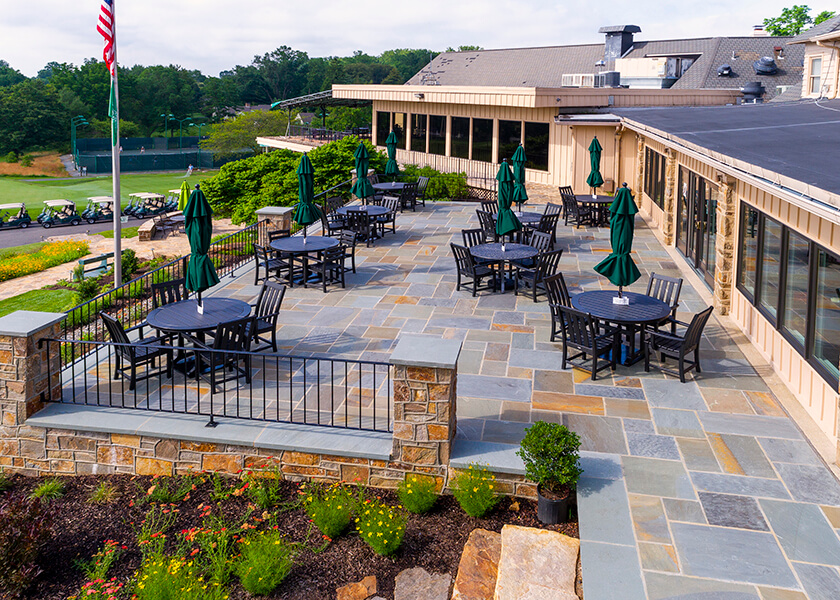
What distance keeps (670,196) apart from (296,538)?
509 inches

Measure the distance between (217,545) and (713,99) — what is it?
2662cm

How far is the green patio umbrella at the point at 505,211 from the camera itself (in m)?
13.0

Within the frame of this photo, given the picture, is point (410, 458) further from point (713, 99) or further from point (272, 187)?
point (272, 187)

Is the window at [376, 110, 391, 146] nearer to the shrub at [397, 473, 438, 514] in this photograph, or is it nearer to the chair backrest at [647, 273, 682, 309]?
the chair backrest at [647, 273, 682, 309]

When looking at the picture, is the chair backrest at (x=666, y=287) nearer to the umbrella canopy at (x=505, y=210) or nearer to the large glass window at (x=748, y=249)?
the large glass window at (x=748, y=249)

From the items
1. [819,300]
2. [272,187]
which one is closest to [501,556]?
[819,300]

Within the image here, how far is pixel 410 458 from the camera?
22.3ft

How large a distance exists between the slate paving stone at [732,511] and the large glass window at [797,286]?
2.66 metres

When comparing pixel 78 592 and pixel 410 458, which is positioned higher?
pixel 410 458

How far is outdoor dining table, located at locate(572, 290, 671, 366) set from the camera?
8891 mm

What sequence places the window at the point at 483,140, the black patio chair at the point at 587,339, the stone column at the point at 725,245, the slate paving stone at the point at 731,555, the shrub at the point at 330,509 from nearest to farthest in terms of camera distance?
the slate paving stone at the point at 731,555 → the shrub at the point at 330,509 → the black patio chair at the point at 587,339 → the stone column at the point at 725,245 → the window at the point at 483,140

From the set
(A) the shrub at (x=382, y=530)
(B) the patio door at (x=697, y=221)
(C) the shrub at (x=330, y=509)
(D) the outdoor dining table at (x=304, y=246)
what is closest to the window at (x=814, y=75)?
(B) the patio door at (x=697, y=221)

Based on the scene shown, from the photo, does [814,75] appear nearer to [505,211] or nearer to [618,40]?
[505,211]

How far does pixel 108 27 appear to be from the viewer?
1667cm
